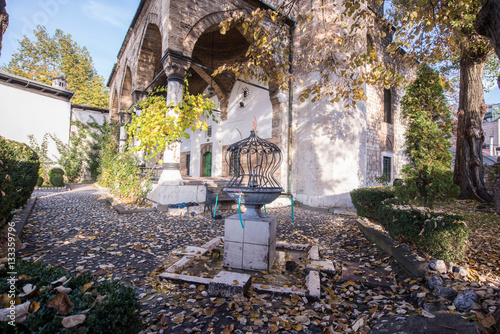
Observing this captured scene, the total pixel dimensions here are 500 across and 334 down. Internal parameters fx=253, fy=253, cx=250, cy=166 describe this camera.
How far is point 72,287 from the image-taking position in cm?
134

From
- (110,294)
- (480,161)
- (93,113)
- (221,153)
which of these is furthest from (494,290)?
(93,113)

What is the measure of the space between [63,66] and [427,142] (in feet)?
82.0

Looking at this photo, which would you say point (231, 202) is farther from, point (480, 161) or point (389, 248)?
point (480, 161)

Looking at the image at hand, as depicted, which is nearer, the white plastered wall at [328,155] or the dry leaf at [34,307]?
the dry leaf at [34,307]

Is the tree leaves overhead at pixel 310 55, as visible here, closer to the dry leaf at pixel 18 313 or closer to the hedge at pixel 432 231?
the hedge at pixel 432 231

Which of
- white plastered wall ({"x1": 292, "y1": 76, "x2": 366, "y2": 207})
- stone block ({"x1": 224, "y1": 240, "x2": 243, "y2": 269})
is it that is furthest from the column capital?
stone block ({"x1": 224, "y1": 240, "x2": 243, "y2": 269})

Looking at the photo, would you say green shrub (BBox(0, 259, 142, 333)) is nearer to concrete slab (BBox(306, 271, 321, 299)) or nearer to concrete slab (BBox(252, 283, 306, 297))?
concrete slab (BBox(252, 283, 306, 297))

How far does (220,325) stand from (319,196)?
23.3 ft

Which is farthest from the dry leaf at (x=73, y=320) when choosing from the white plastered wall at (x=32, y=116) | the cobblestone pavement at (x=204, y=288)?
the white plastered wall at (x=32, y=116)

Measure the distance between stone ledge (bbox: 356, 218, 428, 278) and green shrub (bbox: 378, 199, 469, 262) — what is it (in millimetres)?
207

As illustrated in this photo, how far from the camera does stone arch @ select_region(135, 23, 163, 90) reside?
29.4 ft

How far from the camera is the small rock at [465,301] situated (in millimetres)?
2016

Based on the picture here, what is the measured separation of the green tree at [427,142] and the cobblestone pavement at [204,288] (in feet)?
10.1

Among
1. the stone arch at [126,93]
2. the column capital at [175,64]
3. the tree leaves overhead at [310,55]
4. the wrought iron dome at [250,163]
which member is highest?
the stone arch at [126,93]
